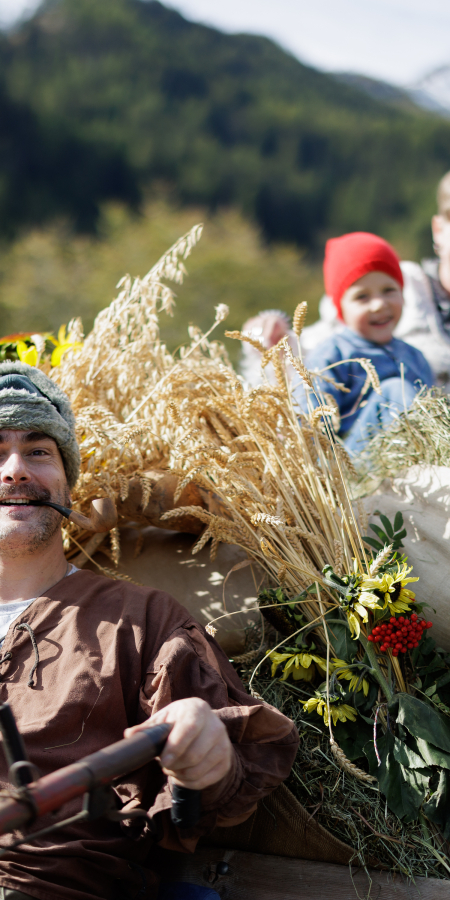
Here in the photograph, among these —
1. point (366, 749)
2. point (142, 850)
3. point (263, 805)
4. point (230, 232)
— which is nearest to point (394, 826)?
point (366, 749)

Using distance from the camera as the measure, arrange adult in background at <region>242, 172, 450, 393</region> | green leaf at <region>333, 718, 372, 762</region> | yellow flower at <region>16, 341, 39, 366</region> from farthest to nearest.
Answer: adult in background at <region>242, 172, 450, 393</region> < yellow flower at <region>16, 341, 39, 366</region> < green leaf at <region>333, 718, 372, 762</region>

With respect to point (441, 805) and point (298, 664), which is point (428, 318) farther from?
point (441, 805)

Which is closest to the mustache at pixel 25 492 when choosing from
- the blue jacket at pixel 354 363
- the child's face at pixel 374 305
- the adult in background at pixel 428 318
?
the blue jacket at pixel 354 363

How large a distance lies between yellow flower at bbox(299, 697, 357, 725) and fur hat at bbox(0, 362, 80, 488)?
0.73 m

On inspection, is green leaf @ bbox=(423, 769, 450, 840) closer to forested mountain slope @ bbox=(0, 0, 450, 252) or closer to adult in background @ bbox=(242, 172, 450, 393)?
adult in background @ bbox=(242, 172, 450, 393)

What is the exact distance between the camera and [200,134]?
38.4ft

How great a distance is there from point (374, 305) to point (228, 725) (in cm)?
176

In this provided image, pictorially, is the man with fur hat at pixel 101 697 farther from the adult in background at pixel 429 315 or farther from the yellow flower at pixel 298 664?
the adult in background at pixel 429 315

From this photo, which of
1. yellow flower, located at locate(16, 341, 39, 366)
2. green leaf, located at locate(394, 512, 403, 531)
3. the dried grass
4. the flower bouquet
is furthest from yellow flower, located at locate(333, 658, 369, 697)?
yellow flower, located at locate(16, 341, 39, 366)

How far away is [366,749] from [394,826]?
14 cm

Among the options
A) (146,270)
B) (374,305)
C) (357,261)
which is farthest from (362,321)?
(146,270)

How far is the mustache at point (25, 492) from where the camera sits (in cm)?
138

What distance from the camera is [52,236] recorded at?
10.1m

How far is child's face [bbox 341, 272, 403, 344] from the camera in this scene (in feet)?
8.07
